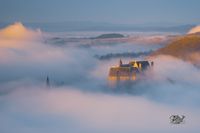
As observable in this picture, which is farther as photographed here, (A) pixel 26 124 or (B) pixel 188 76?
(B) pixel 188 76

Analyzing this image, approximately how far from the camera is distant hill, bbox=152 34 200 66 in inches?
5566

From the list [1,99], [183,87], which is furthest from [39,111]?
[183,87]

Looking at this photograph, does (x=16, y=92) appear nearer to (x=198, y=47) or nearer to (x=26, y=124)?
(x=26, y=124)

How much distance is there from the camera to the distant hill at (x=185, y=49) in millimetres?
141375

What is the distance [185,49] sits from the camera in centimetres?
14325

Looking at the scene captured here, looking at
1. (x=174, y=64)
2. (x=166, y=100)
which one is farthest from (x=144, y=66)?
(x=174, y=64)

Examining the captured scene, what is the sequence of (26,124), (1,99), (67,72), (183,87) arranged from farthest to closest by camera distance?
1. (67,72)
2. (183,87)
3. (1,99)
4. (26,124)

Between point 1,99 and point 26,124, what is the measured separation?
27.1m

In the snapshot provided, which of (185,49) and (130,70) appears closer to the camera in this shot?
(130,70)

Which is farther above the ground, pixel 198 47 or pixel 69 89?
pixel 198 47

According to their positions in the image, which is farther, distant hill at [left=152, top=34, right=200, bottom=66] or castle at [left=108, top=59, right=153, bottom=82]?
distant hill at [left=152, top=34, right=200, bottom=66]

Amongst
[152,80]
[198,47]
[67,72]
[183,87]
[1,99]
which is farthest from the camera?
[67,72]

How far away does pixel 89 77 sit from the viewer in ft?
440

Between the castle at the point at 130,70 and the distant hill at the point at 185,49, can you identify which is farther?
the distant hill at the point at 185,49
